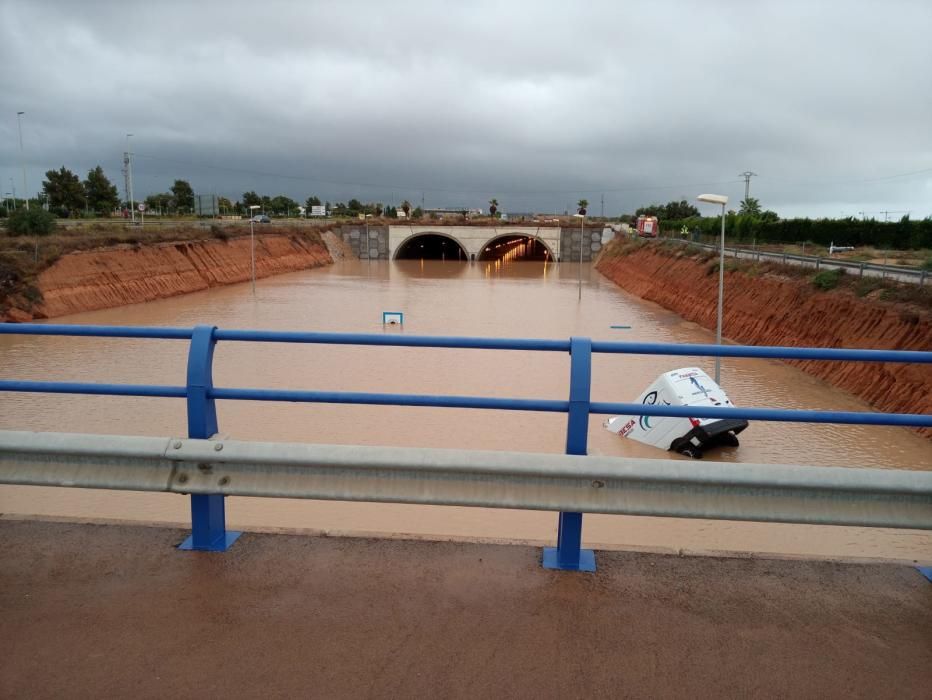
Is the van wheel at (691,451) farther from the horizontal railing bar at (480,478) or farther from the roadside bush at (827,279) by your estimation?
the roadside bush at (827,279)

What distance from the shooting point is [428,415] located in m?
15.5

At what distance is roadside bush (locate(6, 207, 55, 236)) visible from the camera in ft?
126

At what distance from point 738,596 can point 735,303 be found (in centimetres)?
2960

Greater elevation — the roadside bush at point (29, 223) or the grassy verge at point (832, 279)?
the roadside bush at point (29, 223)

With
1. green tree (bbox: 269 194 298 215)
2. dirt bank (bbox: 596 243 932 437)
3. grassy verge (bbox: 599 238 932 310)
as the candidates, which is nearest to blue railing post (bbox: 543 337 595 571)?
dirt bank (bbox: 596 243 932 437)

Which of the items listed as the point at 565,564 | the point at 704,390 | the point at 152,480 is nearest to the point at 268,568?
the point at 152,480

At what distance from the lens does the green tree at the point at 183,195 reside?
326ft

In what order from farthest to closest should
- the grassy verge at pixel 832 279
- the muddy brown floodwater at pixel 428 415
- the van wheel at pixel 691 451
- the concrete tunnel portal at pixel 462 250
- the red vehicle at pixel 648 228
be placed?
the concrete tunnel portal at pixel 462 250 → the red vehicle at pixel 648 228 → the grassy verge at pixel 832 279 → the van wheel at pixel 691 451 → the muddy brown floodwater at pixel 428 415

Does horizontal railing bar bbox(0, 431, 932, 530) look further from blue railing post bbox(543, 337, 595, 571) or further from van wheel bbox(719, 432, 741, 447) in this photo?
van wheel bbox(719, 432, 741, 447)

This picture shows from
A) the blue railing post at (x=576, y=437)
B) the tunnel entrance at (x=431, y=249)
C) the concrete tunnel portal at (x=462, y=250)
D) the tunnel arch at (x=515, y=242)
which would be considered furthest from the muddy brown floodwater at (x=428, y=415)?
the tunnel entrance at (x=431, y=249)

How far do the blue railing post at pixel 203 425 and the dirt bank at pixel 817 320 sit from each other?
16.1 meters

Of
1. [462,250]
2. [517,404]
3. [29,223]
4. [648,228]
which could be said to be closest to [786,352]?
[517,404]

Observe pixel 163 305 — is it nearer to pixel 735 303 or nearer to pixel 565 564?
pixel 735 303

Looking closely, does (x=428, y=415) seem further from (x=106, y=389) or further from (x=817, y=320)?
(x=817, y=320)
